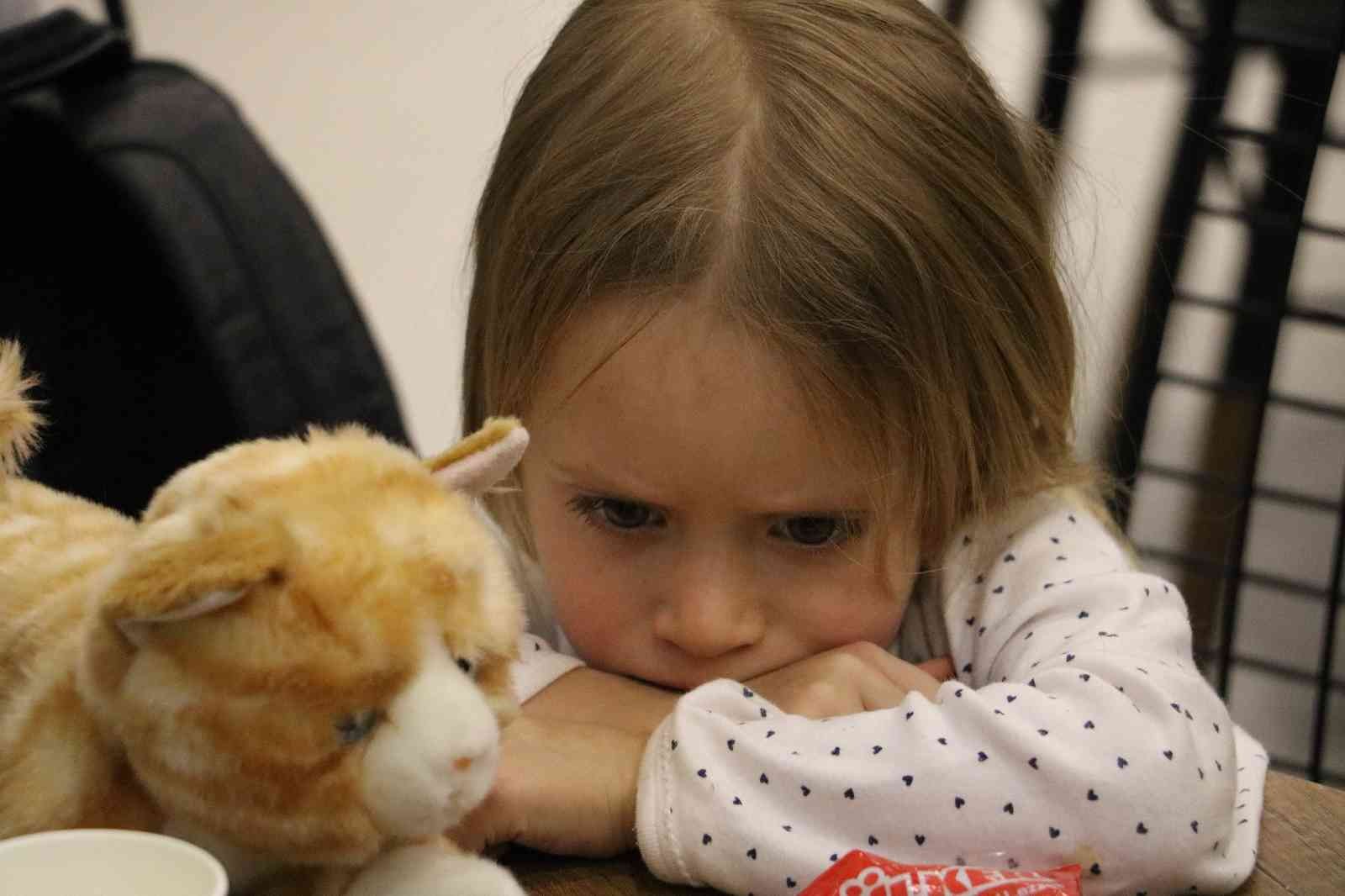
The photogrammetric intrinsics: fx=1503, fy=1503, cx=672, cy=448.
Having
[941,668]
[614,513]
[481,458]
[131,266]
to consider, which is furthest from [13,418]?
[131,266]

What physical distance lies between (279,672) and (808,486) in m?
0.40

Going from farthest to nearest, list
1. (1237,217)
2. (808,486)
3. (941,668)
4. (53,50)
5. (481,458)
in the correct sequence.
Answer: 1. (1237,217)
2. (53,50)
3. (941,668)
4. (808,486)
5. (481,458)

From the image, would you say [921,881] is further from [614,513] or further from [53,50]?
[53,50]

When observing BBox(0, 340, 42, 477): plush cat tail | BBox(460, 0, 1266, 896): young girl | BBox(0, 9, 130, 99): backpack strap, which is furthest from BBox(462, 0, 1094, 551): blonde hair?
BBox(0, 9, 130, 99): backpack strap

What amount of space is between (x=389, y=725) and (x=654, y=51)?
1.69 feet

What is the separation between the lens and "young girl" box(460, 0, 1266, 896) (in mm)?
720

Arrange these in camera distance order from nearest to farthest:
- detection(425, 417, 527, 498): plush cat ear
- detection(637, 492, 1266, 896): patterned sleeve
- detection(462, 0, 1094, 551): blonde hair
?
detection(425, 417, 527, 498): plush cat ear < detection(637, 492, 1266, 896): patterned sleeve < detection(462, 0, 1094, 551): blonde hair

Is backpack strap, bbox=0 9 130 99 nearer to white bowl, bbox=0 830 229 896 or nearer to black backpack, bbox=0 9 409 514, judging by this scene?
black backpack, bbox=0 9 409 514

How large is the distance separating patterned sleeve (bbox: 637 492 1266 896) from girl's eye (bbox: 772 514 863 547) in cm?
11

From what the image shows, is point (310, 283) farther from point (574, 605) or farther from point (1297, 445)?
point (1297, 445)

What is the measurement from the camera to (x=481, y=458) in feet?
1.86

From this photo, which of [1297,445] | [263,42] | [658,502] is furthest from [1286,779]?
[263,42]

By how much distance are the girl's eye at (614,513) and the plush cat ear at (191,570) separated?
39 centimetres

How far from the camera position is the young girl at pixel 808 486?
0.72 meters
